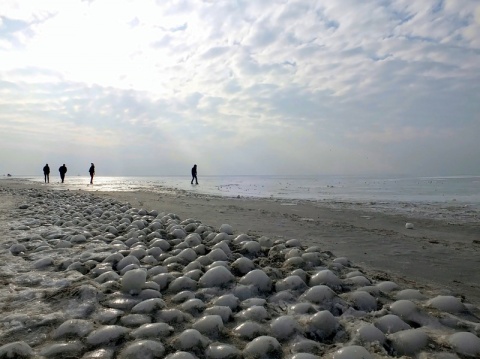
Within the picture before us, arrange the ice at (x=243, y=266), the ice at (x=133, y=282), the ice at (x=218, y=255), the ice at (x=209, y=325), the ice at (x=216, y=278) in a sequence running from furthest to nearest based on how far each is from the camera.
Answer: the ice at (x=218, y=255) < the ice at (x=243, y=266) < the ice at (x=216, y=278) < the ice at (x=133, y=282) < the ice at (x=209, y=325)

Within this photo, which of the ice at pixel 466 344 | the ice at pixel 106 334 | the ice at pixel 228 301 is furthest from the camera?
the ice at pixel 228 301

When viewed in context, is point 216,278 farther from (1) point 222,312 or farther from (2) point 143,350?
(2) point 143,350

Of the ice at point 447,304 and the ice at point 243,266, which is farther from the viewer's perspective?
the ice at point 243,266

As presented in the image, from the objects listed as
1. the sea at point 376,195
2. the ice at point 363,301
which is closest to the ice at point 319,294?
the ice at point 363,301

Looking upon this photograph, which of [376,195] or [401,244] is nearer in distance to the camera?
[401,244]

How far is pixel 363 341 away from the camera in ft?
5.80

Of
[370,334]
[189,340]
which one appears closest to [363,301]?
[370,334]

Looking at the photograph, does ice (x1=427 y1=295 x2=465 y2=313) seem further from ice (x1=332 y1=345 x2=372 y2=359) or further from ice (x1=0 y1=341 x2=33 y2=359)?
ice (x1=0 y1=341 x2=33 y2=359)

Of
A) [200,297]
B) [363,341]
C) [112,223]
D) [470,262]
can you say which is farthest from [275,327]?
[112,223]

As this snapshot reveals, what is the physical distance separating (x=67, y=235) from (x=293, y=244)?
280cm

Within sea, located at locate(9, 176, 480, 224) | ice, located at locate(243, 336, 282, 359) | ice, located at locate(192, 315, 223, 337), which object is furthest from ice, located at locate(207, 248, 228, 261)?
sea, located at locate(9, 176, 480, 224)

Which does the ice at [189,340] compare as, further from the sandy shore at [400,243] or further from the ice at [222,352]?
the sandy shore at [400,243]

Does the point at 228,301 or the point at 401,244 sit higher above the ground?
the point at 228,301

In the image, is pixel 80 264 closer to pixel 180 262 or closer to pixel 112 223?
pixel 180 262
